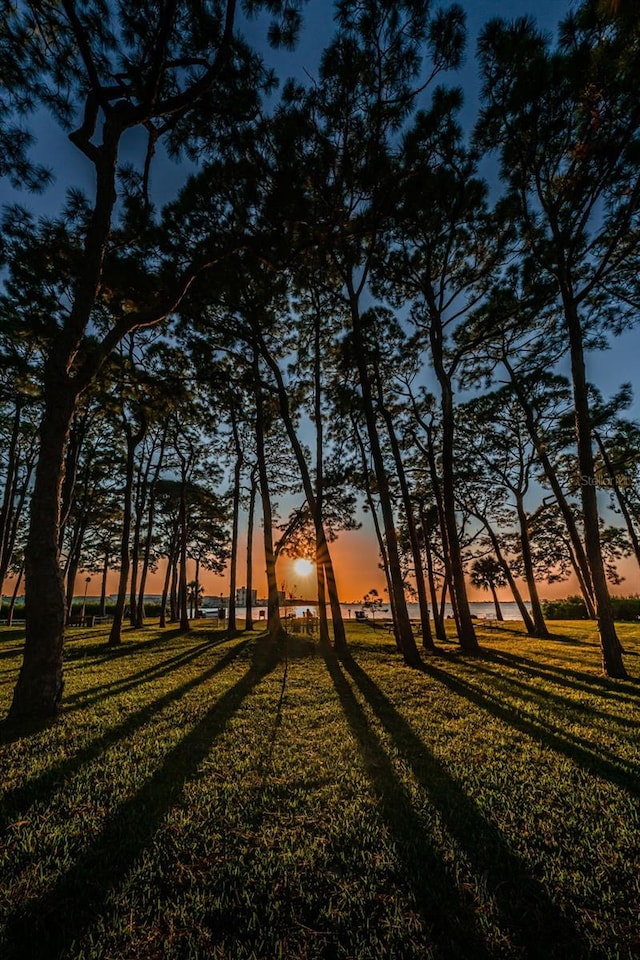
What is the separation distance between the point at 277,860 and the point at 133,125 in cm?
1106

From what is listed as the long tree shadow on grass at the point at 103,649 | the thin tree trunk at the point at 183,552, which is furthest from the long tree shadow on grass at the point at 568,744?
the thin tree trunk at the point at 183,552

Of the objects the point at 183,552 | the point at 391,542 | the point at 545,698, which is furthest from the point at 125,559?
the point at 545,698

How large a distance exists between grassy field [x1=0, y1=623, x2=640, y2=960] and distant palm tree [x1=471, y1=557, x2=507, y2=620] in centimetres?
2957

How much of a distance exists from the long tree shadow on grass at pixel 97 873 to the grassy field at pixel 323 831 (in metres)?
0.01

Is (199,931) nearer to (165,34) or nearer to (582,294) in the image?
(165,34)

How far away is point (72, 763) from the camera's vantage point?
3852 mm

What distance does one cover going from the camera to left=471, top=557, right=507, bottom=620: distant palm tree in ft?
108

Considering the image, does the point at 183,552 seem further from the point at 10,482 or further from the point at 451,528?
the point at 451,528

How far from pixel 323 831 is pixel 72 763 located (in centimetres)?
300

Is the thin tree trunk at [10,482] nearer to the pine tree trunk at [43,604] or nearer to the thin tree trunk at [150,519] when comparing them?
the thin tree trunk at [150,519]

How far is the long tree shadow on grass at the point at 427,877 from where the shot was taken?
180 centimetres

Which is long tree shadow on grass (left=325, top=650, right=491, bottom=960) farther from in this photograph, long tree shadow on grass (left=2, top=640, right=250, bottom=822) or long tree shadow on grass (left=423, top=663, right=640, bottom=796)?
long tree shadow on grass (left=2, top=640, right=250, bottom=822)

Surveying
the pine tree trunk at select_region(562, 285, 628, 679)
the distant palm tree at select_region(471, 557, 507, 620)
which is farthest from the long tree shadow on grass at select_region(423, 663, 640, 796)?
the distant palm tree at select_region(471, 557, 507, 620)

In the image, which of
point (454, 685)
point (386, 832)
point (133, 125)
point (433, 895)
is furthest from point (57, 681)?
point (133, 125)
